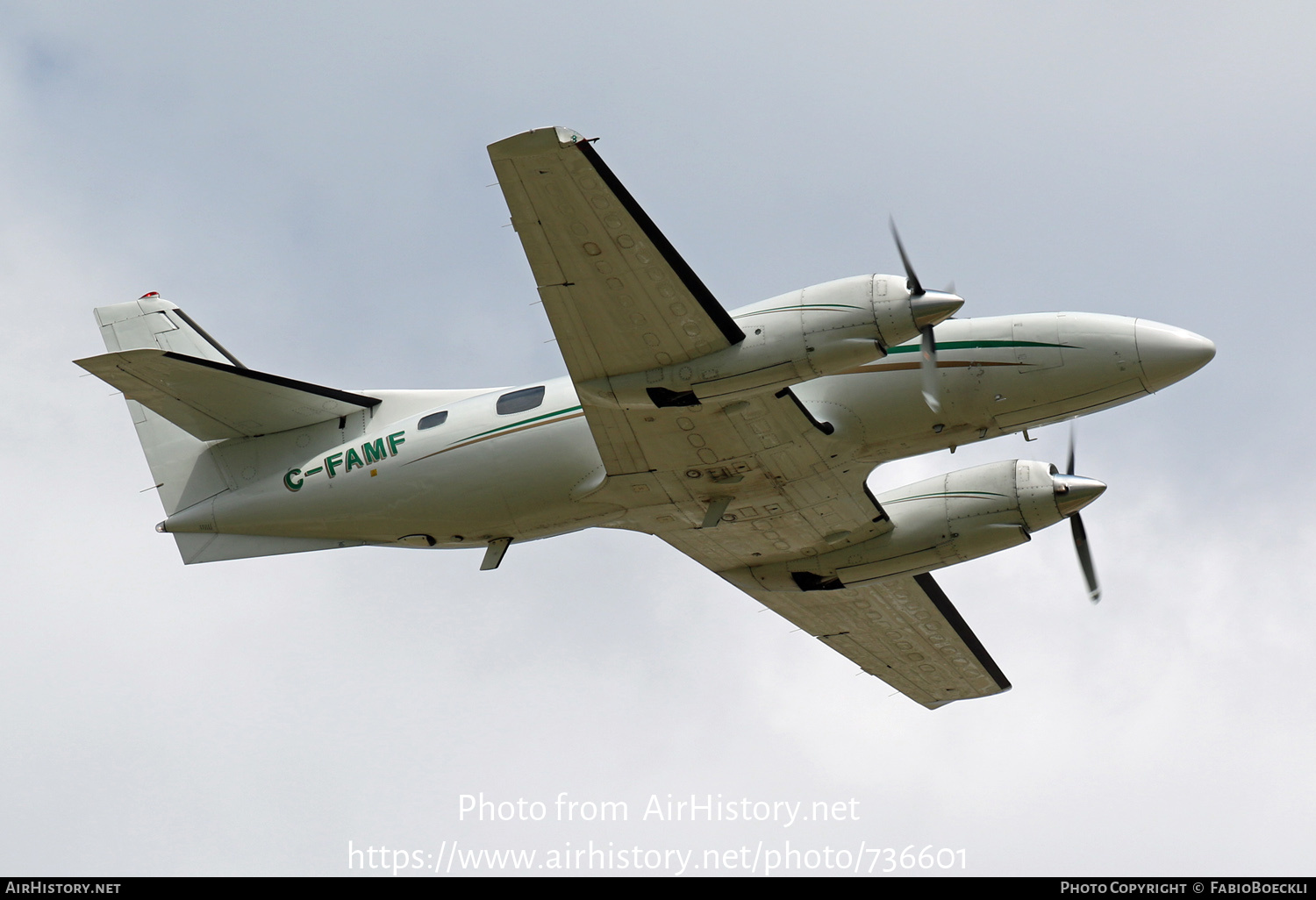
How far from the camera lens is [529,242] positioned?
1530 cm

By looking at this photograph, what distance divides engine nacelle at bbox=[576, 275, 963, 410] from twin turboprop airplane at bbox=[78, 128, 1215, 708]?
29mm

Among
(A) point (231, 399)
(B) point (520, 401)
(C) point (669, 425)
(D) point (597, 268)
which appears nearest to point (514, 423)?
(B) point (520, 401)

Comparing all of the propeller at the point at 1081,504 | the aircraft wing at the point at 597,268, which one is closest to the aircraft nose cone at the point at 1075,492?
the propeller at the point at 1081,504

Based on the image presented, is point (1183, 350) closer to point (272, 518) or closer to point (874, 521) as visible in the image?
point (874, 521)

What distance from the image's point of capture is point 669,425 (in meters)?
17.1

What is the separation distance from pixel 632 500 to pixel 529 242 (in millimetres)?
5156

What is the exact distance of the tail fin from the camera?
2136 centimetres

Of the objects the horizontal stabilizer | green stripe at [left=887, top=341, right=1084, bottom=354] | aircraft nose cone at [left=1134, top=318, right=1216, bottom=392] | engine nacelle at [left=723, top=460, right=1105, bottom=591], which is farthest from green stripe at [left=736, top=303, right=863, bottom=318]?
the horizontal stabilizer

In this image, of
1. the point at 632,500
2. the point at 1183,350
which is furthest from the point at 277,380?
the point at 1183,350

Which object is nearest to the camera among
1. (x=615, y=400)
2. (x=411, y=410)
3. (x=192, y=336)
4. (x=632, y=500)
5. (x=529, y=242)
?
(x=529, y=242)

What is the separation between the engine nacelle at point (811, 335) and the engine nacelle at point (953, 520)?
232 inches

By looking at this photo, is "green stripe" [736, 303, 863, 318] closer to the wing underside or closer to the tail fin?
the wing underside

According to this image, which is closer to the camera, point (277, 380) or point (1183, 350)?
point (1183, 350)

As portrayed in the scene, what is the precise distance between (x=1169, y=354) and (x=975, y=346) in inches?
106
